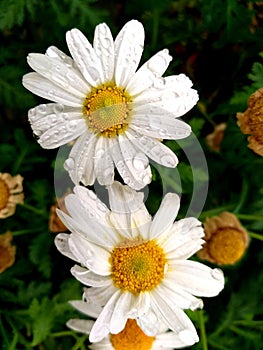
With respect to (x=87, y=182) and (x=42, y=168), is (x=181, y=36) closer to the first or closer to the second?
(x=42, y=168)

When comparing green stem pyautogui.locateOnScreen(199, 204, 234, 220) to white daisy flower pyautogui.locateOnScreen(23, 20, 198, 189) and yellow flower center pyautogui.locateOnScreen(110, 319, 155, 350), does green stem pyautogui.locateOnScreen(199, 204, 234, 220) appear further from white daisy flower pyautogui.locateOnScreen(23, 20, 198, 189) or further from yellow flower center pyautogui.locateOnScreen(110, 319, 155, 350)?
white daisy flower pyautogui.locateOnScreen(23, 20, 198, 189)

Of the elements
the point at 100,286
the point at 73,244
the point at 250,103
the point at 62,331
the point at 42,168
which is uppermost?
the point at 250,103

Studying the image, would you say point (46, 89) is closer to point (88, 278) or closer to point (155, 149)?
point (155, 149)

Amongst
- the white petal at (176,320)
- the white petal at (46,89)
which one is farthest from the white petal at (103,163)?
the white petal at (176,320)

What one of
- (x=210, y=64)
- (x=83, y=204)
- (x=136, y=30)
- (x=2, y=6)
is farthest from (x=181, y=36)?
(x=83, y=204)

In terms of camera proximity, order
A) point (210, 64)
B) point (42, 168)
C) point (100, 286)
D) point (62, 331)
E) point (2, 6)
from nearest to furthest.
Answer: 1. point (100, 286)
2. point (2, 6)
3. point (62, 331)
4. point (42, 168)
5. point (210, 64)

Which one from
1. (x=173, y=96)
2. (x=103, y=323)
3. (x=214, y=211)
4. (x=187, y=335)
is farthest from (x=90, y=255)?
(x=214, y=211)

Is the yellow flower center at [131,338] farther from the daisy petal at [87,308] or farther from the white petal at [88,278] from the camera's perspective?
the white petal at [88,278]

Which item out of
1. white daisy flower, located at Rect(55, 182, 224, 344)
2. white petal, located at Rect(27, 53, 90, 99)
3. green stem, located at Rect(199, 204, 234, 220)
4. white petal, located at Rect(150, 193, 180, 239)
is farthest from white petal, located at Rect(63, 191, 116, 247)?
green stem, located at Rect(199, 204, 234, 220)
